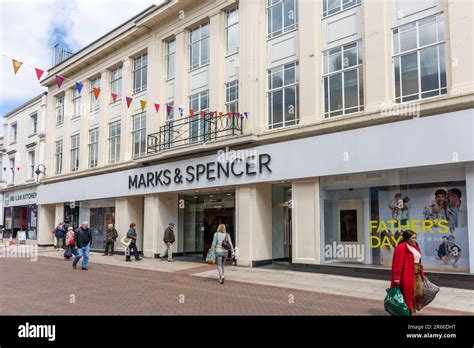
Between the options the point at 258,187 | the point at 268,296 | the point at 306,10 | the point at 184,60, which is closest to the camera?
the point at 268,296

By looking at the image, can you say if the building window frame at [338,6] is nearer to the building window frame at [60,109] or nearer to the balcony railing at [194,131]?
the balcony railing at [194,131]

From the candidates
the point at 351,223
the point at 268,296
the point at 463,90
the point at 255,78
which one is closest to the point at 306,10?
the point at 255,78

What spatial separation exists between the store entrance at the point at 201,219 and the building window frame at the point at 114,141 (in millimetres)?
5384

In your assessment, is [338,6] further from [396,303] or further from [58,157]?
[58,157]

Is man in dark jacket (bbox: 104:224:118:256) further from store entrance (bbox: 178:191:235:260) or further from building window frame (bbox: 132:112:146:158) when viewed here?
building window frame (bbox: 132:112:146:158)

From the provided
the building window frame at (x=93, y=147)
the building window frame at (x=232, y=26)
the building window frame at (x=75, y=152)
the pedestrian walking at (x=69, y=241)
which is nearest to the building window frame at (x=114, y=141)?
the building window frame at (x=93, y=147)

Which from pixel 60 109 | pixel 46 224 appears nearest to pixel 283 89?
pixel 60 109

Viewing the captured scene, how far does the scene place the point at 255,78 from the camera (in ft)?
51.2

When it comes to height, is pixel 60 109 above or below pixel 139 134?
above

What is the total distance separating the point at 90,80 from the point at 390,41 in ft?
62.8

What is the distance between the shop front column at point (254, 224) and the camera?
49.4 feet

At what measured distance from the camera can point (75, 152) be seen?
26.1 meters

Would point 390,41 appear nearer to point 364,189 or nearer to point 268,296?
point 364,189

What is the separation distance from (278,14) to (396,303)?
12.3 metres
